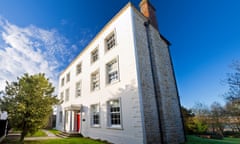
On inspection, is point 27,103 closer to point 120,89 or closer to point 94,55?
point 120,89

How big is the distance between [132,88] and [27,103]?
722 cm

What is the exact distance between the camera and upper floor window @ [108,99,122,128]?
778 cm

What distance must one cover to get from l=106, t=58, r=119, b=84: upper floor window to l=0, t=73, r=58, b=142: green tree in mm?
4648

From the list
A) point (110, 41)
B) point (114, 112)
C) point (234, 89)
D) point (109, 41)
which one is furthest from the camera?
point (109, 41)

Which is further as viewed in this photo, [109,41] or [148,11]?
[148,11]

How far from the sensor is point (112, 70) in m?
9.36

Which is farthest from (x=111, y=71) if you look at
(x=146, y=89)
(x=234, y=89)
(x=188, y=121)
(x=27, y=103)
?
(x=188, y=121)

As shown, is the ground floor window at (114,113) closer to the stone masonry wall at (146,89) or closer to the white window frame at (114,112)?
the white window frame at (114,112)

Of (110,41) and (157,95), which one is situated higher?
(110,41)

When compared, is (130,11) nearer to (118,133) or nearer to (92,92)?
(92,92)

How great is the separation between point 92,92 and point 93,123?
2.71 metres

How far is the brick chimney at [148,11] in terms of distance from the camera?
1064 centimetres

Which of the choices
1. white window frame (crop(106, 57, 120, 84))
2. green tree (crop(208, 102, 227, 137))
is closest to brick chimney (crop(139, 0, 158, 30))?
white window frame (crop(106, 57, 120, 84))

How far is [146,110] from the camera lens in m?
6.53
